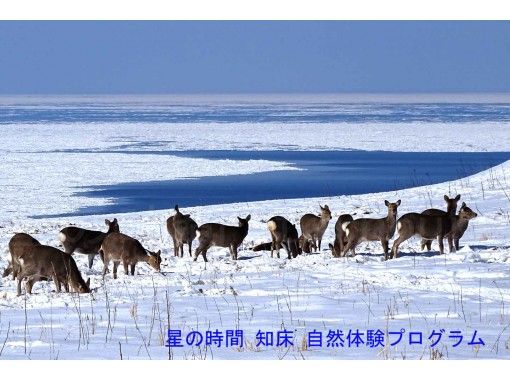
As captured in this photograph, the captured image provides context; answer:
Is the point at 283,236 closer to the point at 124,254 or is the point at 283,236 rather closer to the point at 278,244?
the point at 278,244

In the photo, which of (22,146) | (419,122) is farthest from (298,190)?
(419,122)

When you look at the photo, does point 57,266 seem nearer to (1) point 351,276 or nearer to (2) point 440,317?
(1) point 351,276

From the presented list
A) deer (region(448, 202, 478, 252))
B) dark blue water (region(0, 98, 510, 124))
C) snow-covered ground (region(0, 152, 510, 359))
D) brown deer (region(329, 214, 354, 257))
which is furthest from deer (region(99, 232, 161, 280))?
dark blue water (region(0, 98, 510, 124))

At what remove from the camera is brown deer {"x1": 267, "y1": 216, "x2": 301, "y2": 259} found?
1753 cm

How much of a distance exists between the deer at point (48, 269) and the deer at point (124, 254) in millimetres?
1913

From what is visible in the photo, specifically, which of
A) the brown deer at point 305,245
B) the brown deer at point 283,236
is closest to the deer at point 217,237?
the brown deer at point 283,236

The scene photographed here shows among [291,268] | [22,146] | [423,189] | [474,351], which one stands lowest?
[474,351]

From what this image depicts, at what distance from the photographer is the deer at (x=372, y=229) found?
1589 cm

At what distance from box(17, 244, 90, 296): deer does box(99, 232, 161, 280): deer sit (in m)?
1.91

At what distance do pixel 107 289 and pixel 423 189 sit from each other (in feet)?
53.3

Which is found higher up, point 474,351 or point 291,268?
point 291,268

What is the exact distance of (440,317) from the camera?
10094mm

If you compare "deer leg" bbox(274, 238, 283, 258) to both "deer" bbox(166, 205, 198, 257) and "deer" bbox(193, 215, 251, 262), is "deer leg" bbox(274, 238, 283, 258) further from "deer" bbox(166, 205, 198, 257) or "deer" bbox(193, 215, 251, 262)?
"deer" bbox(166, 205, 198, 257)

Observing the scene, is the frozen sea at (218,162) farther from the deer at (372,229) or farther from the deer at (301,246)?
the deer at (372,229)
